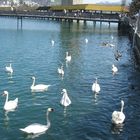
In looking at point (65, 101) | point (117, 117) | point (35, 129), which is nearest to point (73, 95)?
point (65, 101)

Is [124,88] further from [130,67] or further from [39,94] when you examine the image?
[130,67]

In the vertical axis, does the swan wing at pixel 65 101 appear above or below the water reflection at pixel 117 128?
above

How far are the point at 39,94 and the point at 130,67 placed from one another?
56.4 feet

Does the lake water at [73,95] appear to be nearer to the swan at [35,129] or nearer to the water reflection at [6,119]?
the water reflection at [6,119]

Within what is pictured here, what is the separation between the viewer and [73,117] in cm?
2439

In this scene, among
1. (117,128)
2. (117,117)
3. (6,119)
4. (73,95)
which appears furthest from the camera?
(73,95)

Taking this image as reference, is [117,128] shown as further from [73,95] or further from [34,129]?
[73,95]

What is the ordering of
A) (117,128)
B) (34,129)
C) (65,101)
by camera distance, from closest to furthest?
(34,129) < (117,128) < (65,101)

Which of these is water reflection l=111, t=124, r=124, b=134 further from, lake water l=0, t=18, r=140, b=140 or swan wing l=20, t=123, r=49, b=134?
swan wing l=20, t=123, r=49, b=134

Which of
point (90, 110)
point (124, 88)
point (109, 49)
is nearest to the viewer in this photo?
point (90, 110)

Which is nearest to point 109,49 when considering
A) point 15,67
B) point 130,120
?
point 15,67

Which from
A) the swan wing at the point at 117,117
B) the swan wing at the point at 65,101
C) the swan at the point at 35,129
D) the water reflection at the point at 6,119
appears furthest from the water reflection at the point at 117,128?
the water reflection at the point at 6,119

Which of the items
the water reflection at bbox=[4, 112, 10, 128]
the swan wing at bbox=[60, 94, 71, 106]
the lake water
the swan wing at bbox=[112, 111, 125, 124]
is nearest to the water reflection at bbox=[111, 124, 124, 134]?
the lake water

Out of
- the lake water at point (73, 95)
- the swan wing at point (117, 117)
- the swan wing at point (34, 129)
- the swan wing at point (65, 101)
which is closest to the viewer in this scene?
the swan wing at point (34, 129)
